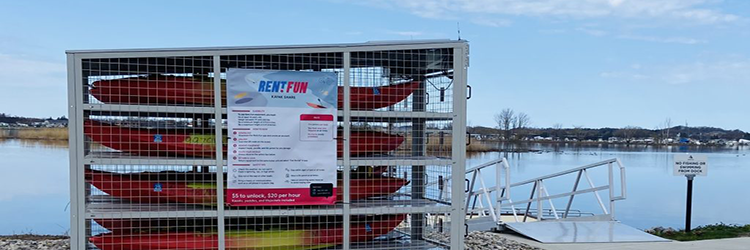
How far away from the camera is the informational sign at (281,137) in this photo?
16.4 feet

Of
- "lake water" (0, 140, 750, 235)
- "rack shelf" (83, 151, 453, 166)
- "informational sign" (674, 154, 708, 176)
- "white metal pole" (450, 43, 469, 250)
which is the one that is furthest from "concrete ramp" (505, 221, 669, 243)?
"lake water" (0, 140, 750, 235)

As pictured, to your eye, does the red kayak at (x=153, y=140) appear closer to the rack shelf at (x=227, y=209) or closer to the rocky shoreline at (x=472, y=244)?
the rack shelf at (x=227, y=209)

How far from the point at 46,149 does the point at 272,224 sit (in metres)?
35.7

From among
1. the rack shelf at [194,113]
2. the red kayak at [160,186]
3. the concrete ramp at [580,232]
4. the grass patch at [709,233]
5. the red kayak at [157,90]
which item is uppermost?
the red kayak at [157,90]

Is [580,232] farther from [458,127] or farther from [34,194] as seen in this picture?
[34,194]

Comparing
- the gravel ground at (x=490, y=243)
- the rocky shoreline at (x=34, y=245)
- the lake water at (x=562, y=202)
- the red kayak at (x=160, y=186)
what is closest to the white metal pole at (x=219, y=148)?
the red kayak at (x=160, y=186)

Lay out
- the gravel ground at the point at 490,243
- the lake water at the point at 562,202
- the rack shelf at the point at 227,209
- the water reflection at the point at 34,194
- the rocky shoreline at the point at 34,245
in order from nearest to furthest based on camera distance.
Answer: the rack shelf at the point at 227,209 → the rocky shoreline at the point at 34,245 → the gravel ground at the point at 490,243 → the water reflection at the point at 34,194 → the lake water at the point at 562,202

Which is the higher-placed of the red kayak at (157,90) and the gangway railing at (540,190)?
the red kayak at (157,90)

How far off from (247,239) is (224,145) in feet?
2.89

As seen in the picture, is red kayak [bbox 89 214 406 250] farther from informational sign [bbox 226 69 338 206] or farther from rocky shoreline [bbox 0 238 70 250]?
rocky shoreline [bbox 0 238 70 250]

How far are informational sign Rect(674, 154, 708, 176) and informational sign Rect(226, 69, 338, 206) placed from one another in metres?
7.57

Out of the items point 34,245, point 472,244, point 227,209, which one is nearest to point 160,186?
point 227,209

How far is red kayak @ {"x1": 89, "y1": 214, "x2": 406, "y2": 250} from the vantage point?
5184 millimetres

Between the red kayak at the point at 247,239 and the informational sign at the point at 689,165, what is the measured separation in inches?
277
